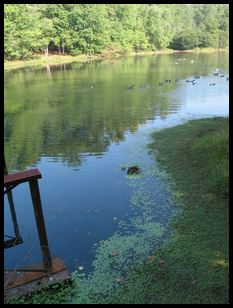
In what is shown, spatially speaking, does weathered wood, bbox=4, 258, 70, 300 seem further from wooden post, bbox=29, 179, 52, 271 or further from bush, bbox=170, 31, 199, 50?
bush, bbox=170, 31, 199, 50

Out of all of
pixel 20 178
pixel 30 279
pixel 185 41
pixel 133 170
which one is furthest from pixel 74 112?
pixel 185 41

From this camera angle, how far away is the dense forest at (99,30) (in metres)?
56.1

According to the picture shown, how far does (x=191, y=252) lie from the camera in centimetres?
735

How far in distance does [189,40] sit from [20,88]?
206ft

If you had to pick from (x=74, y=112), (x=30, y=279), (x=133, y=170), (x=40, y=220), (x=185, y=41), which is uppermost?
(x=185, y=41)

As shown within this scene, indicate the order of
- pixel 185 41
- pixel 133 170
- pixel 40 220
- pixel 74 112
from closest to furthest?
pixel 40 220, pixel 133 170, pixel 74 112, pixel 185 41

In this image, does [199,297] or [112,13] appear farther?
[112,13]

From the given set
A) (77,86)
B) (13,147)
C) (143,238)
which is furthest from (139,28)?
(143,238)

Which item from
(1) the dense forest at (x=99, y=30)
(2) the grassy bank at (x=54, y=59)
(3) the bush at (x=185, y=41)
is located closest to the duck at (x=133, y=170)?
(2) the grassy bank at (x=54, y=59)

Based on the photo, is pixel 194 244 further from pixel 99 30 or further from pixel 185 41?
pixel 185 41

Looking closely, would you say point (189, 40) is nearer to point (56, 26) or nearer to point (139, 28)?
point (139, 28)

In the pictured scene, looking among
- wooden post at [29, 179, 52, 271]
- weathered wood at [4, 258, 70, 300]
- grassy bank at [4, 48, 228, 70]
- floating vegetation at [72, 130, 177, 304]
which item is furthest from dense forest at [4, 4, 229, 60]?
wooden post at [29, 179, 52, 271]

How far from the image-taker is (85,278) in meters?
6.98

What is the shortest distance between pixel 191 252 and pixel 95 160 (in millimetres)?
7453
